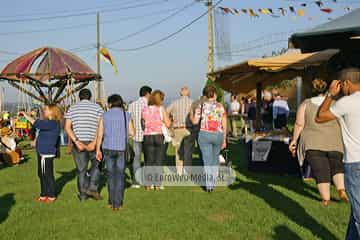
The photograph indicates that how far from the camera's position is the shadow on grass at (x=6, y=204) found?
6.51 m

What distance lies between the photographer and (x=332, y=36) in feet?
22.9

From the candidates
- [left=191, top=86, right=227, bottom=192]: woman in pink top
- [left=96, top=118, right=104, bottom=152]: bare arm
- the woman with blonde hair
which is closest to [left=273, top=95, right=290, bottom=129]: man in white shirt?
[left=191, top=86, right=227, bottom=192]: woman in pink top

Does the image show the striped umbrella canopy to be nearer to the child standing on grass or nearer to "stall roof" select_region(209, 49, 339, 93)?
"stall roof" select_region(209, 49, 339, 93)

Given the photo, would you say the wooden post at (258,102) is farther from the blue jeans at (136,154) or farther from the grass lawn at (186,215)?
the blue jeans at (136,154)

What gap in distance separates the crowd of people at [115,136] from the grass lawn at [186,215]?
339mm

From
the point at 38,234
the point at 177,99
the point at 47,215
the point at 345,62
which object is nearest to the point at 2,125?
the point at 177,99

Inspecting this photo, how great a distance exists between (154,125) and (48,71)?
913 centimetres

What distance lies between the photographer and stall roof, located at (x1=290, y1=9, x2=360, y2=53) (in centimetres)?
640

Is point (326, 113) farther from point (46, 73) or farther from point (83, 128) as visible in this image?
point (46, 73)

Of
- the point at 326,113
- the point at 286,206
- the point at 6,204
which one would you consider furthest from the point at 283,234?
the point at 6,204

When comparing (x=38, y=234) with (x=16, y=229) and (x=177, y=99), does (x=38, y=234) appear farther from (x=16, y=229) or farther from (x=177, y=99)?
(x=177, y=99)

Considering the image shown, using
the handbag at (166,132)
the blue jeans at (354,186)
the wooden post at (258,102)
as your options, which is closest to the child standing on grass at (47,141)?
the handbag at (166,132)

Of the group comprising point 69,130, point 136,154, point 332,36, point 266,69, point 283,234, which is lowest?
point 283,234

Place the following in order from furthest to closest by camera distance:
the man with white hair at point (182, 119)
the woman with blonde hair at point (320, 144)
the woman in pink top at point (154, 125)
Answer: the man with white hair at point (182, 119), the woman in pink top at point (154, 125), the woman with blonde hair at point (320, 144)
